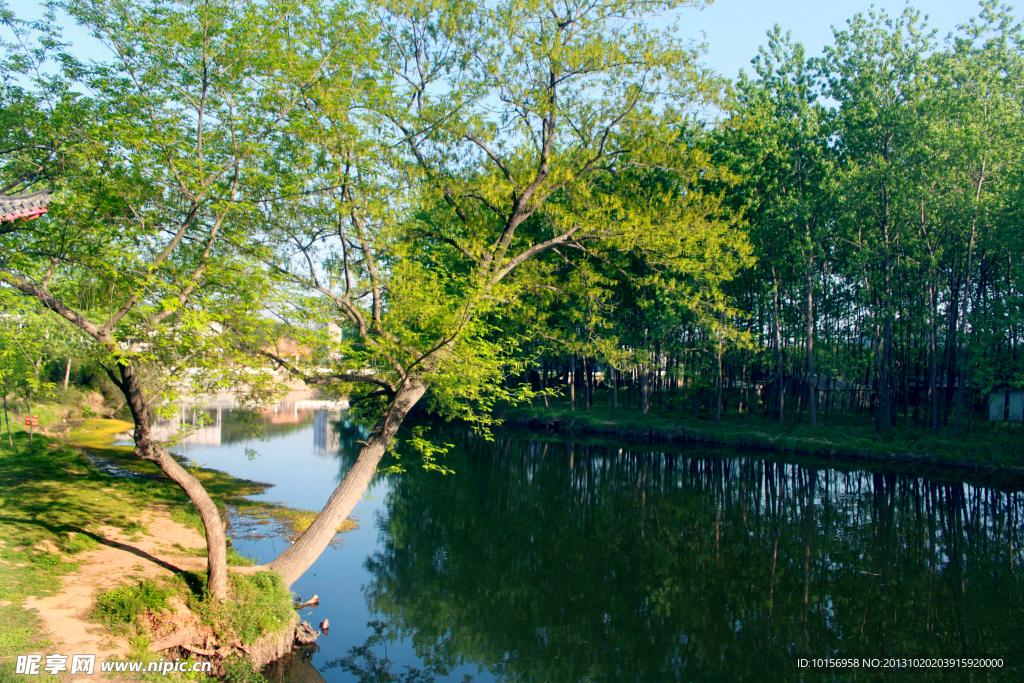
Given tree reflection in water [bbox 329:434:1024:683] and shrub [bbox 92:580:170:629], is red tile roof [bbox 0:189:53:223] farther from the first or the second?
tree reflection in water [bbox 329:434:1024:683]

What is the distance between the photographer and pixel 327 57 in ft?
34.1

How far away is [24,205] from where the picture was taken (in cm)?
909

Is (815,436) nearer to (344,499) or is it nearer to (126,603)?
(344,499)

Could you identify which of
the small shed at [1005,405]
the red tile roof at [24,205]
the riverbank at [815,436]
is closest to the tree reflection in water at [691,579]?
the riverbank at [815,436]

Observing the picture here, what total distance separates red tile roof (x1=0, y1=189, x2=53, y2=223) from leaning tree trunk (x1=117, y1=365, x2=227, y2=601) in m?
2.73

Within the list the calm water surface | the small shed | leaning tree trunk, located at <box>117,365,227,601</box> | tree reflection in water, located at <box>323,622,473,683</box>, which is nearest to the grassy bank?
the small shed

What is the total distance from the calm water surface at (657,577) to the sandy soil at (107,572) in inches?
84.1

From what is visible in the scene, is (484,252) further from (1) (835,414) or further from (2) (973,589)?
(1) (835,414)

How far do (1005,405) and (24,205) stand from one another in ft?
143

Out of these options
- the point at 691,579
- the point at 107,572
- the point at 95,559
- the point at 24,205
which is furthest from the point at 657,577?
the point at 24,205

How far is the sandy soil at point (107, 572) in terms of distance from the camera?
324 inches

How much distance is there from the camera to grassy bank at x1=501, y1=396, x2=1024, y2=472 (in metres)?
28.7

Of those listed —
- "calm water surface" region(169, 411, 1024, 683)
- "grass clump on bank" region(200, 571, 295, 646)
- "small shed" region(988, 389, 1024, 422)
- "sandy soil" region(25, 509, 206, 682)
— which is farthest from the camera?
"small shed" region(988, 389, 1024, 422)

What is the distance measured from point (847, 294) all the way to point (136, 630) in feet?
135
